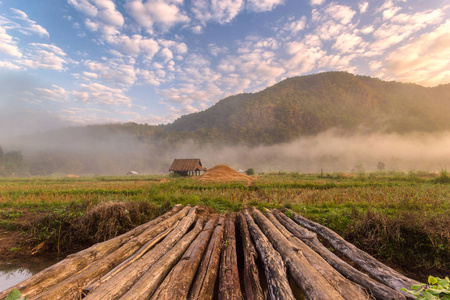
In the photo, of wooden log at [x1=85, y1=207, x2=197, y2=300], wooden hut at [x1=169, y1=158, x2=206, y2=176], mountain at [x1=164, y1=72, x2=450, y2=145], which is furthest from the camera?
mountain at [x1=164, y1=72, x2=450, y2=145]

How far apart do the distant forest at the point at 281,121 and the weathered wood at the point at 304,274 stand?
75.7m

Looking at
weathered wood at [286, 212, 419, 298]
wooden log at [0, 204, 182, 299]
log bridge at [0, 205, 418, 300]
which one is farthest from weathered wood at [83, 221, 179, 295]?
weathered wood at [286, 212, 419, 298]

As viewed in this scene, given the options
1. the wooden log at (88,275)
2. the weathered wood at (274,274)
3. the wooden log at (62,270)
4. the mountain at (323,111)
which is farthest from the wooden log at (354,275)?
the mountain at (323,111)

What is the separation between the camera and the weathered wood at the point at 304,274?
217cm

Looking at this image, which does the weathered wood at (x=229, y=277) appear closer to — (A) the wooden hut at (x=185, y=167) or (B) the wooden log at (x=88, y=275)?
(B) the wooden log at (x=88, y=275)

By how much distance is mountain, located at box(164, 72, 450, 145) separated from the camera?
283 ft

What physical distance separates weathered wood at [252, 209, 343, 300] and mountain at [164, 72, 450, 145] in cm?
8335

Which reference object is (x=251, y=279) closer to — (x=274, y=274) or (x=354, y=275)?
(x=274, y=274)

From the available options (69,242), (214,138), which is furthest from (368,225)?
(214,138)

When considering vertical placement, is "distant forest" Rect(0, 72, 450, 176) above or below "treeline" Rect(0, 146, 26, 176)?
above

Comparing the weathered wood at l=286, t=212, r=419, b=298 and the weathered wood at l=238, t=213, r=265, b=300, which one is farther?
the weathered wood at l=286, t=212, r=419, b=298

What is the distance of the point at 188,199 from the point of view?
347 inches

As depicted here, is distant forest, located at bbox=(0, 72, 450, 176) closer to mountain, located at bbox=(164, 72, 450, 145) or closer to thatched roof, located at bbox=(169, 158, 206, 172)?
mountain, located at bbox=(164, 72, 450, 145)

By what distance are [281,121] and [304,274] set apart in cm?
8959
